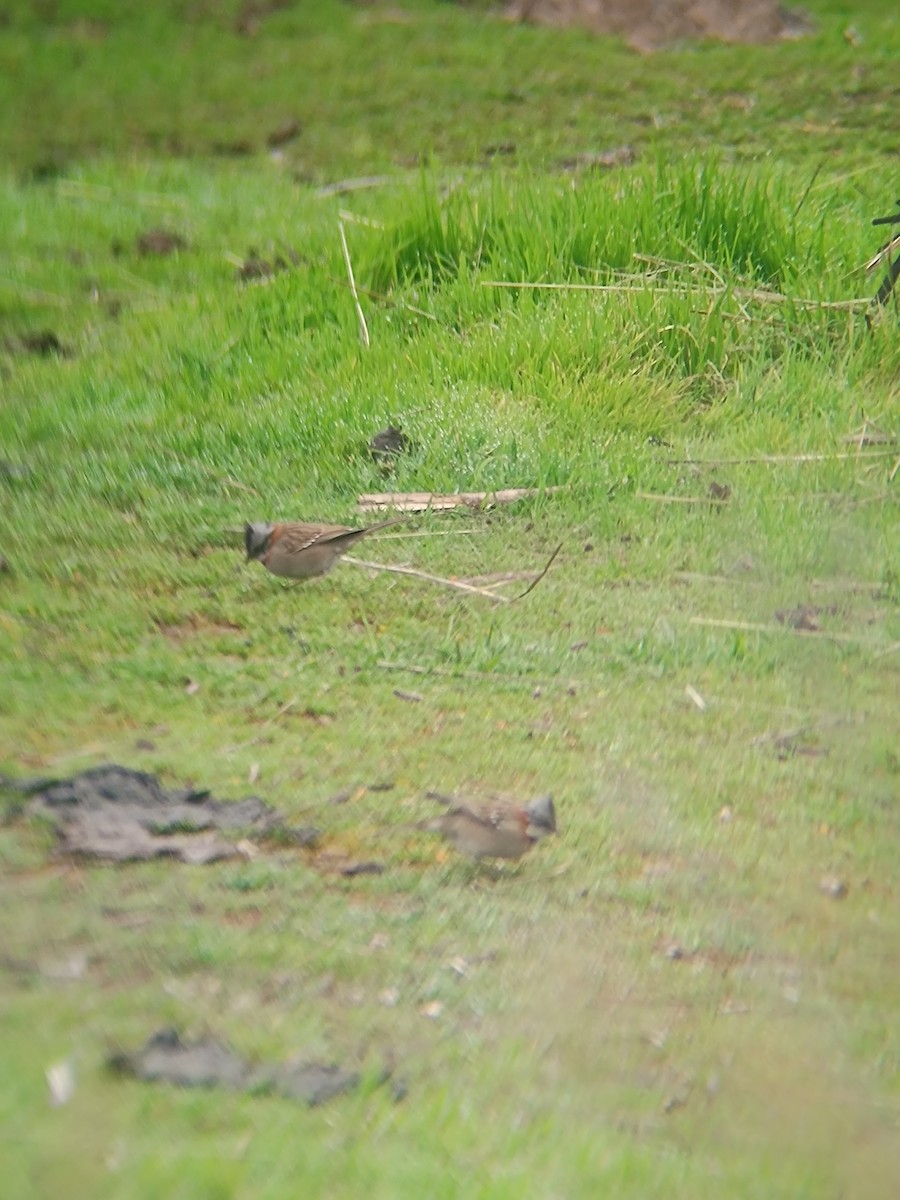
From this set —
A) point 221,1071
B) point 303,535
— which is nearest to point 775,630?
point 303,535

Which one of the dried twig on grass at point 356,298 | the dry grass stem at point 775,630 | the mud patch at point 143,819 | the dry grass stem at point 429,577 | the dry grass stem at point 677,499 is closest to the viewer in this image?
the mud patch at point 143,819

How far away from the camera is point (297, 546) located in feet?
10.2

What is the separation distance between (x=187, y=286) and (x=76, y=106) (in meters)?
2.18

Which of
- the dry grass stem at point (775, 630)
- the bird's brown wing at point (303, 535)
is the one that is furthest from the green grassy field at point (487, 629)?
the bird's brown wing at point (303, 535)

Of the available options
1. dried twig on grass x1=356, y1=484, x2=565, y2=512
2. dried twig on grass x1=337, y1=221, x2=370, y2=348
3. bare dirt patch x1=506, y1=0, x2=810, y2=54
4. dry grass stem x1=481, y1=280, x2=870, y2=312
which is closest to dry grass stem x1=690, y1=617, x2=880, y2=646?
dried twig on grass x1=356, y1=484, x2=565, y2=512

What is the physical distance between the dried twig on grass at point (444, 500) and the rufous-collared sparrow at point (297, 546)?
13.0 inches

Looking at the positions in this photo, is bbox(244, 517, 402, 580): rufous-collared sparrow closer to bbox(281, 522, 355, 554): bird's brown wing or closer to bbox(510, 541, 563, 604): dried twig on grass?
bbox(281, 522, 355, 554): bird's brown wing

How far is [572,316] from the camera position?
410 centimetres

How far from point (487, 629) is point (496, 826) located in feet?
2.68

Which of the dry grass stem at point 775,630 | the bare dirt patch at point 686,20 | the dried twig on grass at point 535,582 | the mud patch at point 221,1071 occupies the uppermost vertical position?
the bare dirt patch at point 686,20

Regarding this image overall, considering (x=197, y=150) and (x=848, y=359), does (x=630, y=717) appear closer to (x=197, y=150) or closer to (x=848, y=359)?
(x=848, y=359)

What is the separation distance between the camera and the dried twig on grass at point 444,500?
3508 mm

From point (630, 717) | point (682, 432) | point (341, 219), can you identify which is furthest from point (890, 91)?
point (630, 717)

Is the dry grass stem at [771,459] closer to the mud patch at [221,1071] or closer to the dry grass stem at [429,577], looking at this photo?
the dry grass stem at [429,577]
